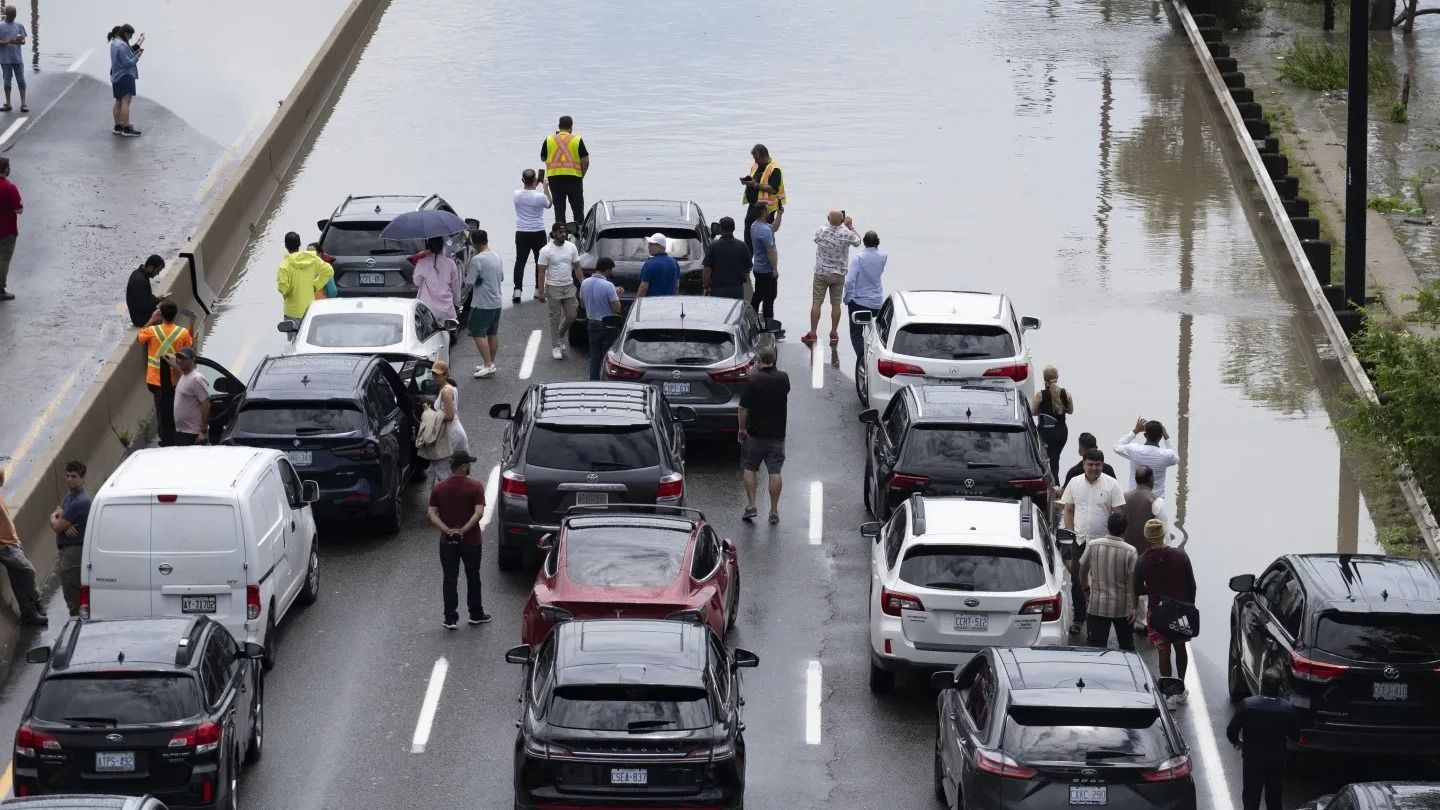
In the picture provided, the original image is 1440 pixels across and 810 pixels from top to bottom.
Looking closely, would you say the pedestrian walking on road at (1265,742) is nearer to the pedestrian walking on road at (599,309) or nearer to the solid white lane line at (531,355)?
the pedestrian walking on road at (599,309)

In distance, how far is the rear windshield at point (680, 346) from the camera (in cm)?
2158

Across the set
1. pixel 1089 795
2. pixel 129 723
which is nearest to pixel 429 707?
pixel 129 723

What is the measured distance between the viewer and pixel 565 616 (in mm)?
15703

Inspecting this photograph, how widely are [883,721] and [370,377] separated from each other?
246 inches

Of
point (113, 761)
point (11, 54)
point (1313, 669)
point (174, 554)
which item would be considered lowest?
point (113, 761)

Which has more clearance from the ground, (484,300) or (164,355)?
(484,300)

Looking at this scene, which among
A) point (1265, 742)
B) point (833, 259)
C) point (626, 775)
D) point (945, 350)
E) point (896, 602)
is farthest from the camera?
point (833, 259)

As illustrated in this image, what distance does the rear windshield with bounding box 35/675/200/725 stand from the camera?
13.4 metres

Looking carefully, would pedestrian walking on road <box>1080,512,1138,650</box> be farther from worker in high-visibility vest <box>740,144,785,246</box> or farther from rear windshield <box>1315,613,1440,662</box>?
worker in high-visibility vest <box>740,144,785,246</box>

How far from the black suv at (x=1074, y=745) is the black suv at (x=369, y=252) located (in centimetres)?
1303

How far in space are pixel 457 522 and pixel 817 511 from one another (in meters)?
4.39

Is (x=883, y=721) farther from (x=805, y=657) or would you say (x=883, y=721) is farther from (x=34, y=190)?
(x=34, y=190)

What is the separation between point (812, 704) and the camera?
1664cm

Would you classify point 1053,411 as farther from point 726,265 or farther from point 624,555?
point 624,555
